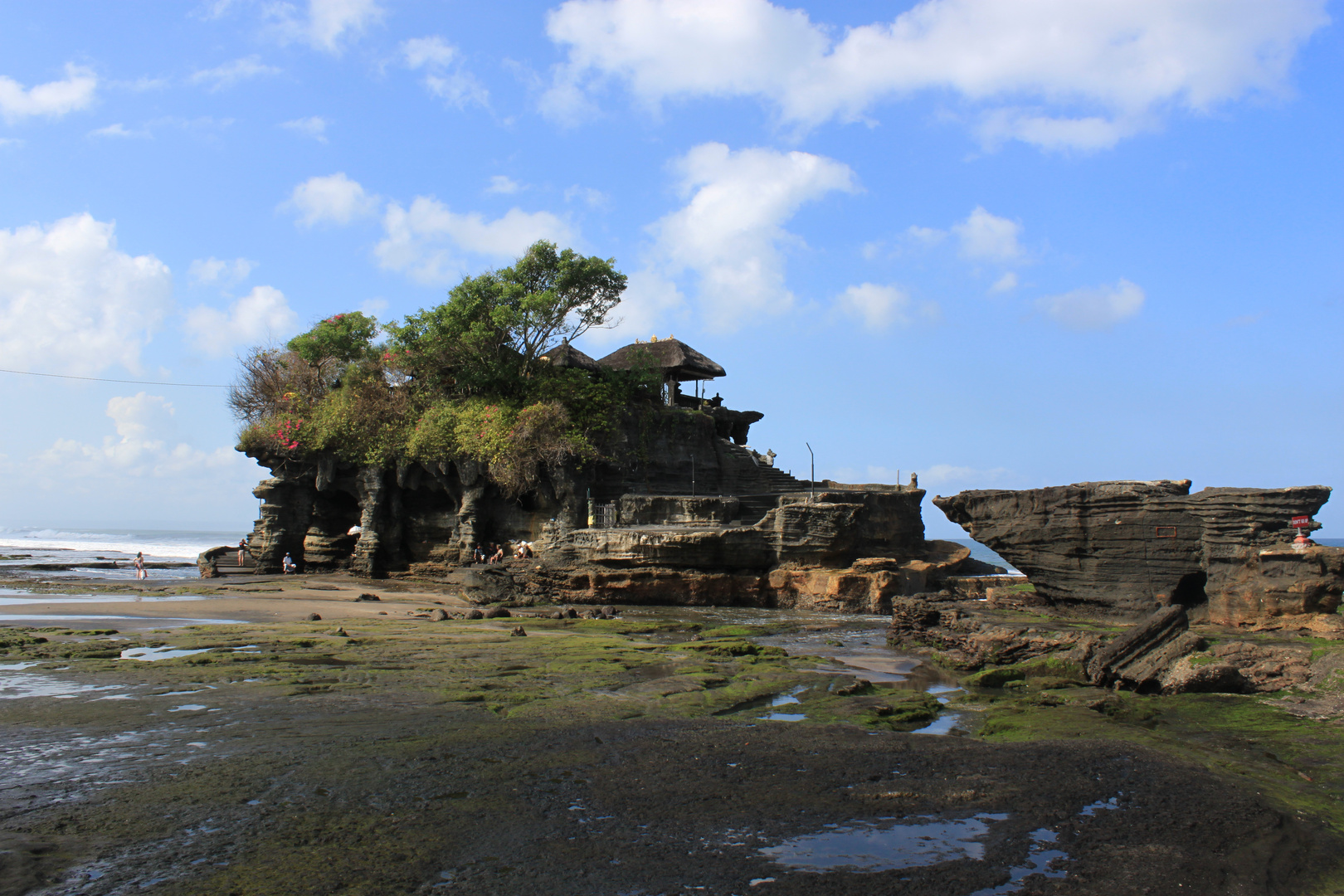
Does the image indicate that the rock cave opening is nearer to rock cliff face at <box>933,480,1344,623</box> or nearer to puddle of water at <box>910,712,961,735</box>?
rock cliff face at <box>933,480,1344,623</box>

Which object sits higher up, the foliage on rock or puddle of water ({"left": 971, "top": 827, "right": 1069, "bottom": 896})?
the foliage on rock

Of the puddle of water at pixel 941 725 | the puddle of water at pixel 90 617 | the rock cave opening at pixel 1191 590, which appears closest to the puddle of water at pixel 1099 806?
the puddle of water at pixel 941 725

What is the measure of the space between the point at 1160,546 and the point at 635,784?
39.0 ft

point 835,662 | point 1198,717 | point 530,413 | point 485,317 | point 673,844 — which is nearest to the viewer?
point 673,844

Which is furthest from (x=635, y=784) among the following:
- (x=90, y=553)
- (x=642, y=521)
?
(x=90, y=553)

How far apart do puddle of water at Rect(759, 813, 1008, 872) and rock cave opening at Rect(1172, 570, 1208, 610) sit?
419 inches

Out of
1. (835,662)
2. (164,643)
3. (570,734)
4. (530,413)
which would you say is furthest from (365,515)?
(570,734)

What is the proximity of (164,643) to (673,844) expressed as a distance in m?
10.0

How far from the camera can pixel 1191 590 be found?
13.2m

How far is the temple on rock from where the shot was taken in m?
20.7

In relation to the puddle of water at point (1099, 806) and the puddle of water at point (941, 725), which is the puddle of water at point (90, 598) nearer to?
the puddle of water at point (941, 725)

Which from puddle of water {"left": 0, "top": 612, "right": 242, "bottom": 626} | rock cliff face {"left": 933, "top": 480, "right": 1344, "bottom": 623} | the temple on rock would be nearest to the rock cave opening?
rock cliff face {"left": 933, "top": 480, "right": 1344, "bottom": 623}

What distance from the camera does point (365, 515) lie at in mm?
29391

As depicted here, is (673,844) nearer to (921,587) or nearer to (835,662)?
(835,662)
